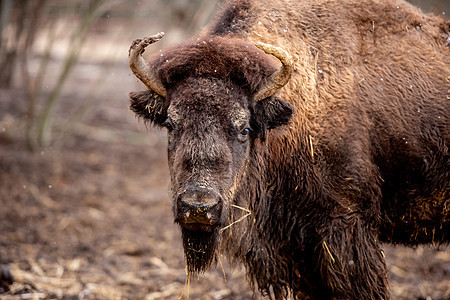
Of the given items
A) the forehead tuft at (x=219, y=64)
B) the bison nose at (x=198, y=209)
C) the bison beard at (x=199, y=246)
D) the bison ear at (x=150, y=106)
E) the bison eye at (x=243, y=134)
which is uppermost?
the forehead tuft at (x=219, y=64)

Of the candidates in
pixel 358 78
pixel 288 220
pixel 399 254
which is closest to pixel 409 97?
pixel 358 78

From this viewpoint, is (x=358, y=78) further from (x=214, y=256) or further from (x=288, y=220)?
(x=214, y=256)

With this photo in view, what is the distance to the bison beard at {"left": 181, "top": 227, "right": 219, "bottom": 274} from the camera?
11.6ft

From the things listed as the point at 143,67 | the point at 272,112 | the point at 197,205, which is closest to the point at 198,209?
the point at 197,205

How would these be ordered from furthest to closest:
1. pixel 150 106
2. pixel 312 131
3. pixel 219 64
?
1. pixel 312 131
2. pixel 150 106
3. pixel 219 64

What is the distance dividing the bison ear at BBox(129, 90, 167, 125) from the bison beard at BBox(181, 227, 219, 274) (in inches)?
34.3

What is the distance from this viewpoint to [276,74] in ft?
11.4

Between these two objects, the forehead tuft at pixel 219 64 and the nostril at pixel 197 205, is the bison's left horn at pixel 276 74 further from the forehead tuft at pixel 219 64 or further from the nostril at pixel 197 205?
Answer: the nostril at pixel 197 205

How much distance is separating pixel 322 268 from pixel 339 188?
0.66 m

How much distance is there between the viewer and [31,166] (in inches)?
338

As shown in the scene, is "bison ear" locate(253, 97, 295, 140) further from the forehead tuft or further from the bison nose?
the bison nose

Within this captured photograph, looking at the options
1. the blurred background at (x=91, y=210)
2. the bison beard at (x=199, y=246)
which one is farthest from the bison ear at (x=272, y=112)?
the blurred background at (x=91, y=210)

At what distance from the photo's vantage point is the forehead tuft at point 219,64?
345 centimetres

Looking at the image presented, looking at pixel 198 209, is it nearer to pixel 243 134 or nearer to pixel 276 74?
pixel 243 134
